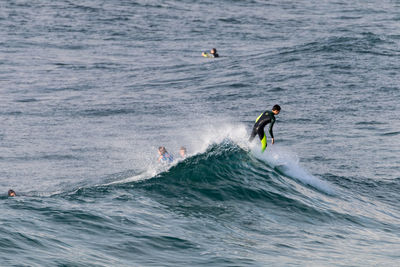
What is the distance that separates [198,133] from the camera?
110 ft

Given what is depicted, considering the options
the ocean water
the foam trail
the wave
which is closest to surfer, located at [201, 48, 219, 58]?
the ocean water

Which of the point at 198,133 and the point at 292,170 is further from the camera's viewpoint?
the point at 198,133

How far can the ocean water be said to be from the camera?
16234mm

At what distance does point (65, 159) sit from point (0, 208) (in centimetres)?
1347

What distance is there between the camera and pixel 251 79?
146 feet

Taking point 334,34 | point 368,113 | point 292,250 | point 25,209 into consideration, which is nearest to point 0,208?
point 25,209

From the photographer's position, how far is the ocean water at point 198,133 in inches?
639

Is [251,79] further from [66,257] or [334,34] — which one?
[66,257]

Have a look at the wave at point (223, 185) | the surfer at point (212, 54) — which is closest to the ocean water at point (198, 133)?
the wave at point (223, 185)

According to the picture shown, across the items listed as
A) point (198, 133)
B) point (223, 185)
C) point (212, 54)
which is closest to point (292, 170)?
point (223, 185)

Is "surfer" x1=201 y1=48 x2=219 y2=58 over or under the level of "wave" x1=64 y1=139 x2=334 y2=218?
over

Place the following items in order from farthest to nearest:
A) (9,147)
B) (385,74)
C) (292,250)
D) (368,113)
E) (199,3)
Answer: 1. (199,3)
2. (385,74)
3. (368,113)
4. (9,147)
5. (292,250)

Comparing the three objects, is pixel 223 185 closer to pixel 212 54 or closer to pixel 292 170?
pixel 292 170

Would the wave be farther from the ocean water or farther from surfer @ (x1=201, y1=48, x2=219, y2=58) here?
surfer @ (x1=201, y1=48, x2=219, y2=58)
